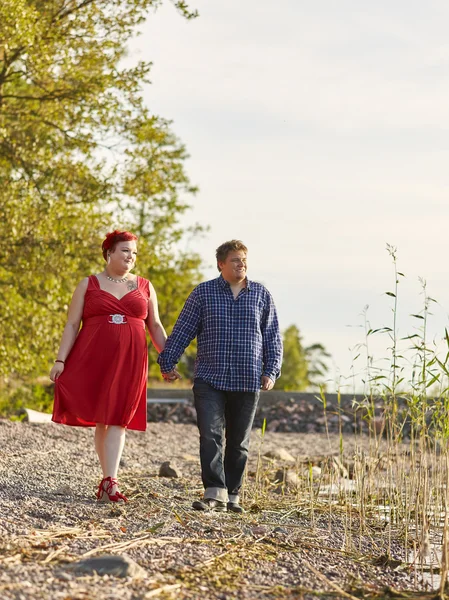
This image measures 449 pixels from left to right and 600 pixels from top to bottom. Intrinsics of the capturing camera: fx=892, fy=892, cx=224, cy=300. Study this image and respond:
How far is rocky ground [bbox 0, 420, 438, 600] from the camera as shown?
390 centimetres

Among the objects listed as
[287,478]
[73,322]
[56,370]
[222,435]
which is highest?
[73,322]

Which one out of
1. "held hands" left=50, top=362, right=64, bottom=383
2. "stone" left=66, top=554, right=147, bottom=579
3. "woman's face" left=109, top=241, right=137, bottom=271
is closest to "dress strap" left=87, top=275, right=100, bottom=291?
"woman's face" left=109, top=241, right=137, bottom=271

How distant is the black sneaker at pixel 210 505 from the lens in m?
6.00

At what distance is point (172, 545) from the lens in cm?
475

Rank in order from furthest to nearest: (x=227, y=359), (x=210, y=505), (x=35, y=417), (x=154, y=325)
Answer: (x=35, y=417) → (x=154, y=325) → (x=227, y=359) → (x=210, y=505)

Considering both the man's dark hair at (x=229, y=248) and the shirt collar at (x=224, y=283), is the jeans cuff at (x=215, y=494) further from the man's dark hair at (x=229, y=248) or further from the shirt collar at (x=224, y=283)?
the man's dark hair at (x=229, y=248)

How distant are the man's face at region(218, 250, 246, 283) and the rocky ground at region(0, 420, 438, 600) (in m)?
1.64

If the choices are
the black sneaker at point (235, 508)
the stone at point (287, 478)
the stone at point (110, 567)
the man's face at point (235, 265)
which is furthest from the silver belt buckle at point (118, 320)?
the stone at point (110, 567)

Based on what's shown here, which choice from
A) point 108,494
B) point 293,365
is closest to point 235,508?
point 108,494

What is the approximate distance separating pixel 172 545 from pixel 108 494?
1555mm

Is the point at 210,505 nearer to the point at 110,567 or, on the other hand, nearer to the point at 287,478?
the point at 287,478

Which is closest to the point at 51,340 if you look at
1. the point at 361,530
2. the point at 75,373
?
the point at 75,373

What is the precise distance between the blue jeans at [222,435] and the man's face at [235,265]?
0.78 meters

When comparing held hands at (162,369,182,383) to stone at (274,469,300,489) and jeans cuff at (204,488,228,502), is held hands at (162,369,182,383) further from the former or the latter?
stone at (274,469,300,489)
